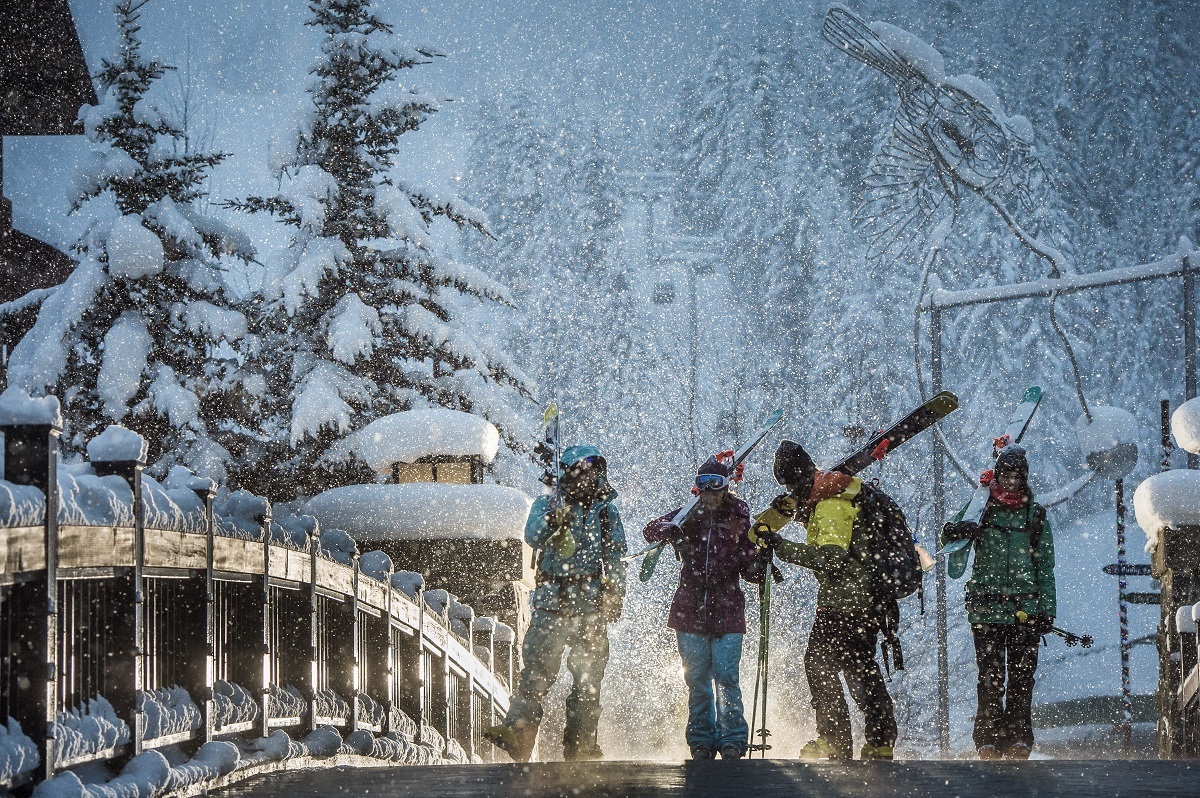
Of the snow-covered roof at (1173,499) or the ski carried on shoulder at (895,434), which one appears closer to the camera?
the ski carried on shoulder at (895,434)

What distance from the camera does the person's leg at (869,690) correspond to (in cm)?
815

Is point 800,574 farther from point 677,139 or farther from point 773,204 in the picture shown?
point 677,139

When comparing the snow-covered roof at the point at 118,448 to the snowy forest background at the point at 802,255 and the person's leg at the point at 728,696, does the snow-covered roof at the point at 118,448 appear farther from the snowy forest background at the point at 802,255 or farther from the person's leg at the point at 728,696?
the snowy forest background at the point at 802,255

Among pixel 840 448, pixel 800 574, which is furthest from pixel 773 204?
pixel 800 574

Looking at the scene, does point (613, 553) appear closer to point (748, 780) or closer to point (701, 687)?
point (701, 687)

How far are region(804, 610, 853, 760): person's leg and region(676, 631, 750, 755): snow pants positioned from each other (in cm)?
43

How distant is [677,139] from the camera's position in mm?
72875

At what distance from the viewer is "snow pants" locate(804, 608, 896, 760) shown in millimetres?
8156

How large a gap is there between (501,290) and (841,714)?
15.3 meters

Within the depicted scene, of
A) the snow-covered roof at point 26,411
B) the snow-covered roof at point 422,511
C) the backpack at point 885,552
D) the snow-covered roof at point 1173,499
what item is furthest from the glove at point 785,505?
the snow-covered roof at point 26,411

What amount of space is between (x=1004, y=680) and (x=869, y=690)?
46.2 inches

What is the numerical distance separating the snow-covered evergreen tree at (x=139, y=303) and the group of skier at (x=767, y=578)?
466 inches

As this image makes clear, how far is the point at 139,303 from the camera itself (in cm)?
2000

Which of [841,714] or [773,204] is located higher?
[773,204]
